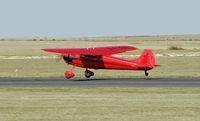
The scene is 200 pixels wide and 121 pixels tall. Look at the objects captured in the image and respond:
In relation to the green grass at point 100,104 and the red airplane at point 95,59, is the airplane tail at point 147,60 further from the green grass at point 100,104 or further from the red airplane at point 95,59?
the green grass at point 100,104

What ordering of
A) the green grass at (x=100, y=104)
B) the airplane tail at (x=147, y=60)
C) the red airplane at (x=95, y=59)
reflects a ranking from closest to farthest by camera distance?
the green grass at (x=100, y=104) < the airplane tail at (x=147, y=60) < the red airplane at (x=95, y=59)

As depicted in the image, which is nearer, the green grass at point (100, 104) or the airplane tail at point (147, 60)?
the green grass at point (100, 104)

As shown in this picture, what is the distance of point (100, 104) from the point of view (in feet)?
86.3

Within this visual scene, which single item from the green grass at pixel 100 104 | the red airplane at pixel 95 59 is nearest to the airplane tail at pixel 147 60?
the red airplane at pixel 95 59

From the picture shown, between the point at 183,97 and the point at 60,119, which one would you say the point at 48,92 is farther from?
the point at 60,119

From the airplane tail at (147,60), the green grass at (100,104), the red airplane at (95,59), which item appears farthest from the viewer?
the red airplane at (95,59)

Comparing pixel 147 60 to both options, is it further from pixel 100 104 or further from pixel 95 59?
pixel 100 104

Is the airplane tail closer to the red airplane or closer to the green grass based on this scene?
the red airplane

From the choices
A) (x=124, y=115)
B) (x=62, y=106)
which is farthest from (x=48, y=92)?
(x=124, y=115)

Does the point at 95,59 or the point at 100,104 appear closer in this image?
the point at 100,104

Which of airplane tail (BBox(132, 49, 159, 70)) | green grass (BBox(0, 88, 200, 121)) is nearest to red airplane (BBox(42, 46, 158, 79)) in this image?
airplane tail (BBox(132, 49, 159, 70))

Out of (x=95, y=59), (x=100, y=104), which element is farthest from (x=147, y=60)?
(x=100, y=104)

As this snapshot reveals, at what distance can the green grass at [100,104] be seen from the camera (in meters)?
22.4

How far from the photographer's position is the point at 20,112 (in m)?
23.7
